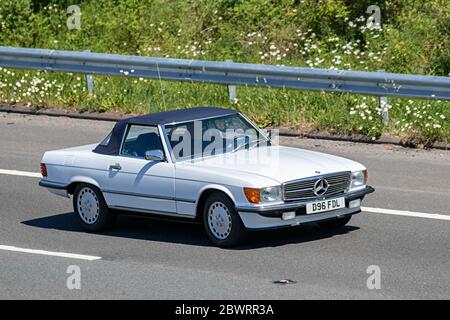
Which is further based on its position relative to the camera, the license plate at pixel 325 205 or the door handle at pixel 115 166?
the door handle at pixel 115 166

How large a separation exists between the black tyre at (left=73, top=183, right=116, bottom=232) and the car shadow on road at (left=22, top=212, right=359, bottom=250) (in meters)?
0.11

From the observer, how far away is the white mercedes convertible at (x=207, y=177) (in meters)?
12.6

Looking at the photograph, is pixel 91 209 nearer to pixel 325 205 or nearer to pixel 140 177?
pixel 140 177

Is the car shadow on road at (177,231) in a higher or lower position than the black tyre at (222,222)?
lower

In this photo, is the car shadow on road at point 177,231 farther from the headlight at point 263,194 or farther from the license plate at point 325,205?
the headlight at point 263,194

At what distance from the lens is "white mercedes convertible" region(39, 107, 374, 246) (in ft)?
41.5

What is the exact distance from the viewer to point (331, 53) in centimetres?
2144

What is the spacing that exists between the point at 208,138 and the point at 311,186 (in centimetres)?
154

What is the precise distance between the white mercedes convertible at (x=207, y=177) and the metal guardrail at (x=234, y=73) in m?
4.61

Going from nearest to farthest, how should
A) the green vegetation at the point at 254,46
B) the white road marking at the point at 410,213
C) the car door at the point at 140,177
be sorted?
the car door at the point at 140,177 < the white road marking at the point at 410,213 < the green vegetation at the point at 254,46

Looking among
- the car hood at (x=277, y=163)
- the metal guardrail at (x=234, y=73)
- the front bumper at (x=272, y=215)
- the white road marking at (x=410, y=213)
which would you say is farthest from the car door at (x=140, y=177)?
the metal guardrail at (x=234, y=73)

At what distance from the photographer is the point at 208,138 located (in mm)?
13750

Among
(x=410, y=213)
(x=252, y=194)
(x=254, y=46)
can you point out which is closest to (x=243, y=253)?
(x=252, y=194)

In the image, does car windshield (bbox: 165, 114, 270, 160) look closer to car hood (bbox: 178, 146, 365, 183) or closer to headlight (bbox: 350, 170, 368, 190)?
car hood (bbox: 178, 146, 365, 183)
